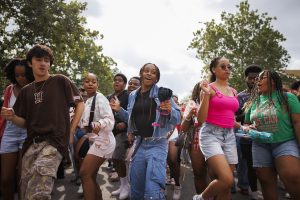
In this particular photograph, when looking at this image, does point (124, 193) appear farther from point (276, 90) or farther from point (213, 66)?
point (276, 90)

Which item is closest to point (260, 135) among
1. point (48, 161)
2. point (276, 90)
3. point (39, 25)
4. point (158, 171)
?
point (276, 90)

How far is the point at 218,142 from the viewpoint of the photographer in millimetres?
4152

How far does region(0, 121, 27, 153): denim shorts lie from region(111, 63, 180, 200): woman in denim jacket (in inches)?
61.7

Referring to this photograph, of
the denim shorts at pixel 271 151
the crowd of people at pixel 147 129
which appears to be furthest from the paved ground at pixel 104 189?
the denim shorts at pixel 271 151

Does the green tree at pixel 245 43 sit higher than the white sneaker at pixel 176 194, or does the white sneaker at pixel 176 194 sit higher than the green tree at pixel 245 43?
the green tree at pixel 245 43

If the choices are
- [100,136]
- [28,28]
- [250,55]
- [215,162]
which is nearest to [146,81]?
[100,136]

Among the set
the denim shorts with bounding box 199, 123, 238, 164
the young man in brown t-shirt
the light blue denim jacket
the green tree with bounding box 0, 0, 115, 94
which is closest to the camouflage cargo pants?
the young man in brown t-shirt

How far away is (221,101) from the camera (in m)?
4.23

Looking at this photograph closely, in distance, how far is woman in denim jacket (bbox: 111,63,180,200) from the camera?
3.88 meters

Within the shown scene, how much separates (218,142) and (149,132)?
0.91 metres

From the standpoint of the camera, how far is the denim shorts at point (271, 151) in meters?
4.09

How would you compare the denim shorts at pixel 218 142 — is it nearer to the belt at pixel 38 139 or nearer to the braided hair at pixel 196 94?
the braided hair at pixel 196 94

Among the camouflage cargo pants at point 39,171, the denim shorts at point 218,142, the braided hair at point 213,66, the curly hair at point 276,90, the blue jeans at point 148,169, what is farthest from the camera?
the braided hair at point 213,66

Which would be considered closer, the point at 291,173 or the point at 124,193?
the point at 291,173
